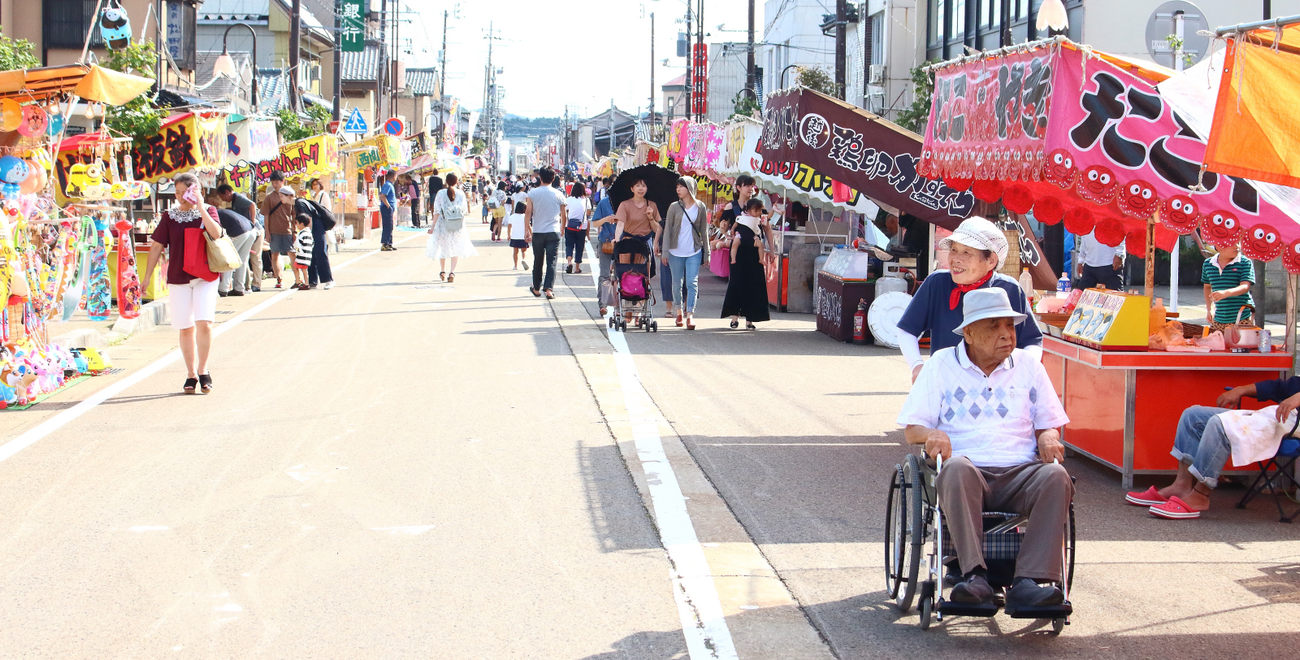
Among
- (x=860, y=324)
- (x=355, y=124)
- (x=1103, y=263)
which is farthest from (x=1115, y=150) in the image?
(x=355, y=124)

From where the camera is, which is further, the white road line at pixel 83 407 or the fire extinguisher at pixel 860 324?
the fire extinguisher at pixel 860 324

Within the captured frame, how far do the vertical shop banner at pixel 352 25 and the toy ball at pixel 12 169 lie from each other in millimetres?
30410

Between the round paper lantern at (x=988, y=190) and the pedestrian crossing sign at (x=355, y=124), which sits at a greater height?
the pedestrian crossing sign at (x=355, y=124)

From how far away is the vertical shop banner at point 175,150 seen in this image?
16536 millimetres

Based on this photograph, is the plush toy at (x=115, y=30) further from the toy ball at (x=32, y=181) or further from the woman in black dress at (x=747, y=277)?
the woman in black dress at (x=747, y=277)

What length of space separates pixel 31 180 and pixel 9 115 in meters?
0.56

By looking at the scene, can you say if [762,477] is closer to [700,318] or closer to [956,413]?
[956,413]

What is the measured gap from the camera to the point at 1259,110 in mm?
5543

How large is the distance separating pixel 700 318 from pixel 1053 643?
1201cm

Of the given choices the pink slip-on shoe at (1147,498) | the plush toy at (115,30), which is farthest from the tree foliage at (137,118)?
the pink slip-on shoe at (1147,498)

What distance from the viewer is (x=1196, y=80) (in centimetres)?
729

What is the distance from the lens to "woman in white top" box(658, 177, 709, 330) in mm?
14969

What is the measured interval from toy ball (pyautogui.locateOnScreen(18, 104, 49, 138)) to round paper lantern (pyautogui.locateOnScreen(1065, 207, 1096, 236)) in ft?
27.9

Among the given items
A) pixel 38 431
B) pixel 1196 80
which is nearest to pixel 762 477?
pixel 1196 80
